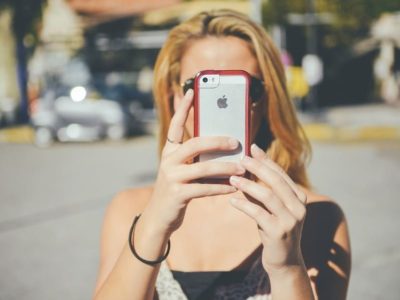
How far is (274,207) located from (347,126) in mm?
12145

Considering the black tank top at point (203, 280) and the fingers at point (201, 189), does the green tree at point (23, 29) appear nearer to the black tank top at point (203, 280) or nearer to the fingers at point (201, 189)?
the black tank top at point (203, 280)

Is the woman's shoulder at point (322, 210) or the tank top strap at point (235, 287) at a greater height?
the woman's shoulder at point (322, 210)

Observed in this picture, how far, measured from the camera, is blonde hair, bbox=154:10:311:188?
1.56 m

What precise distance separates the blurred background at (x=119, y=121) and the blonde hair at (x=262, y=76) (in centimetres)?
180

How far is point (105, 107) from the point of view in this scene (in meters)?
11.9

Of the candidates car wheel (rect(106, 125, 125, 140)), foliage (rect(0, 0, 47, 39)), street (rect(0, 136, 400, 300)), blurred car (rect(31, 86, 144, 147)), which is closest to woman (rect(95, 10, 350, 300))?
street (rect(0, 136, 400, 300))

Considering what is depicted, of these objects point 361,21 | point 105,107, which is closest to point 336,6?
point 361,21

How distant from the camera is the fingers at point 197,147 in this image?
1000 millimetres

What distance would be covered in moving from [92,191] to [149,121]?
8.00 metres

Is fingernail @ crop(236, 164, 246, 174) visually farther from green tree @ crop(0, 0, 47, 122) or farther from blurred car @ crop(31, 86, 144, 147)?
green tree @ crop(0, 0, 47, 122)

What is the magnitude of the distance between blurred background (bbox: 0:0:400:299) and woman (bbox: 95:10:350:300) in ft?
6.18

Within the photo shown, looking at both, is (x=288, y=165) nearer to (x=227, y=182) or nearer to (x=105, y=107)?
(x=227, y=182)

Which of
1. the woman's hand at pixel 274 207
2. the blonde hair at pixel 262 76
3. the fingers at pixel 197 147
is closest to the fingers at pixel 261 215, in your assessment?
the woman's hand at pixel 274 207

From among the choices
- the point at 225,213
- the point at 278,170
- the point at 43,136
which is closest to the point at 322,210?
the point at 225,213
